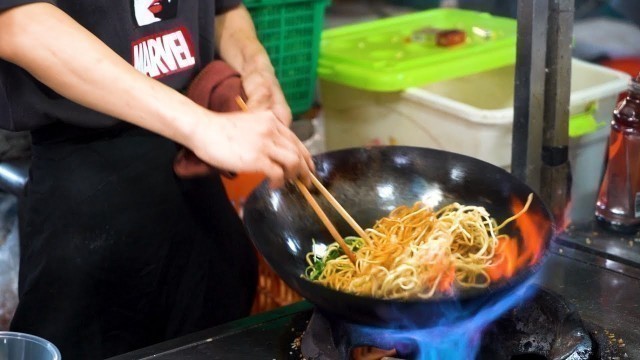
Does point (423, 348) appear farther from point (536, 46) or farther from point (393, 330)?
point (536, 46)

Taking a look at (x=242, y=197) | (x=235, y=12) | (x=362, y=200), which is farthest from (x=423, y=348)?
(x=242, y=197)

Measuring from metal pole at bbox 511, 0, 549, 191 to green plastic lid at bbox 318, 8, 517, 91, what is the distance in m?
0.56

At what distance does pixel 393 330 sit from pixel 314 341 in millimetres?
174

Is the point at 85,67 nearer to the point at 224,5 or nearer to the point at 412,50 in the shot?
the point at 224,5

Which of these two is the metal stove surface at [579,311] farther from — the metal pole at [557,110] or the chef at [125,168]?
the chef at [125,168]

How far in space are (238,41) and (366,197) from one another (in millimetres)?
527

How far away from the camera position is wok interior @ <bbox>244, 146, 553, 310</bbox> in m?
1.44

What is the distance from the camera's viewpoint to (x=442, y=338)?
127 cm

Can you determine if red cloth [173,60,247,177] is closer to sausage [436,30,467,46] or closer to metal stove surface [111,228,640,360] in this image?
metal stove surface [111,228,640,360]

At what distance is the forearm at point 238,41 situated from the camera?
6.01 feet

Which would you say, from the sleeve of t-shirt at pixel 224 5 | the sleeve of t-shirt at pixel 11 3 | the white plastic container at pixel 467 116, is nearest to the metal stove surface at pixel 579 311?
the white plastic container at pixel 467 116

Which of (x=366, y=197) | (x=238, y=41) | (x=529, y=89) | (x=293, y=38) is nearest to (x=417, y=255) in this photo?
(x=366, y=197)

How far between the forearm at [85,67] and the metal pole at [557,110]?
79 cm

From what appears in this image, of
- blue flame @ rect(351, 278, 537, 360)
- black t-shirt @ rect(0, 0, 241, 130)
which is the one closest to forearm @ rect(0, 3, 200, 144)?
black t-shirt @ rect(0, 0, 241, 130)
